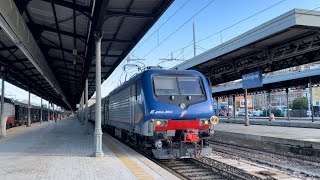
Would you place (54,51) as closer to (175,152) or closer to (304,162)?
(175,152)

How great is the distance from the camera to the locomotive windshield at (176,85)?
12.1 m

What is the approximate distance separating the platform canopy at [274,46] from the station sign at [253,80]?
598 millimetres

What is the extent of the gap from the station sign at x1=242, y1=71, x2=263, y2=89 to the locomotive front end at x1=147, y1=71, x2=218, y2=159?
11195 millimetres

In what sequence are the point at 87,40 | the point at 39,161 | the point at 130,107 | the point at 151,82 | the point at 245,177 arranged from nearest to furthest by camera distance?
the point at 245,177, the point at 39,161, the point at 151,82, the point at 130,107, the point at 87,40

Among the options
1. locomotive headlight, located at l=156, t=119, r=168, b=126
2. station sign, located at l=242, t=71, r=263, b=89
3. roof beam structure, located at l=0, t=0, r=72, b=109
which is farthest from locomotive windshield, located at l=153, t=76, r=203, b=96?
station sign, located at l=242, t=71, r=263, b=89

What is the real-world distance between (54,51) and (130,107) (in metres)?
8.90

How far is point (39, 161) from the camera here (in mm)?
10906

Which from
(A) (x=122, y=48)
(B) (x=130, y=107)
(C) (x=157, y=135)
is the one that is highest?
(A) (x=122, y=48)

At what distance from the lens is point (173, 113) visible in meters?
11.6

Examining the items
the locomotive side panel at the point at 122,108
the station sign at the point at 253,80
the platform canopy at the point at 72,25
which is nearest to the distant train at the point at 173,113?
the locomotive side panel at the point at 122,108

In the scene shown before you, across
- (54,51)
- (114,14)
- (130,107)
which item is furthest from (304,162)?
(54,51)

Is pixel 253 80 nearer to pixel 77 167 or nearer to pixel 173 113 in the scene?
pixel 173 113

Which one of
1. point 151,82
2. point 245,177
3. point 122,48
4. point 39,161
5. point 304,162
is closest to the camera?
point 245,177

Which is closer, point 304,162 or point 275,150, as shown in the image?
point 304,162
